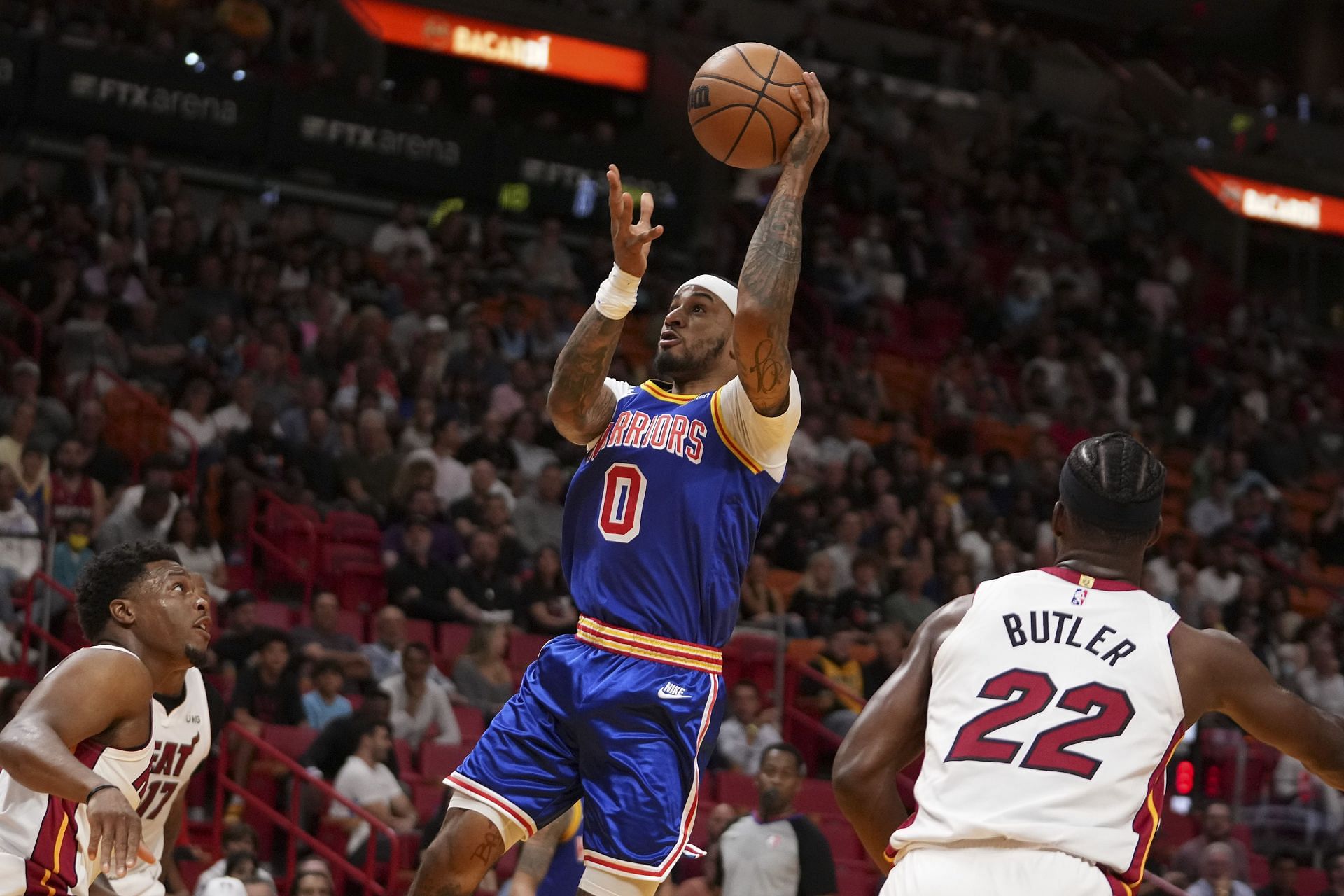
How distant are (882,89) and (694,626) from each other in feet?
61.3

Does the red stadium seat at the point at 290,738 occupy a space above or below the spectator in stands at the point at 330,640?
below

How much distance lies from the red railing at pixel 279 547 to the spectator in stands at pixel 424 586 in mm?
613

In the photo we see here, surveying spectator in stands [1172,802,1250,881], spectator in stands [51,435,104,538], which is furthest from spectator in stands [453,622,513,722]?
spectator in stands [1172,802,1250,881]

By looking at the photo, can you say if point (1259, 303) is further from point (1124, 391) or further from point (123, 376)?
point (123, 376)

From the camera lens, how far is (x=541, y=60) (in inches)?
836

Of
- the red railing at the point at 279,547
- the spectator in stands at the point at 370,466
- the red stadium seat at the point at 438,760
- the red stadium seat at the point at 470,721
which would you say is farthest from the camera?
the spectator in stands at the point at 370,466

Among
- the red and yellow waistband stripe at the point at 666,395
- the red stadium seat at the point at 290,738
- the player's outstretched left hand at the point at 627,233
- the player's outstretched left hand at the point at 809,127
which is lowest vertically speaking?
the red stadium seat at the point at 290,738

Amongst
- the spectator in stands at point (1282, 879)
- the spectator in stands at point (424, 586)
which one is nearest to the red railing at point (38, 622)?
the spectator in stands at point (424, 586)

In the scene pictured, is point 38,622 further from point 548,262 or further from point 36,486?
point 548,262

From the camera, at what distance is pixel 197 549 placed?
11.6m

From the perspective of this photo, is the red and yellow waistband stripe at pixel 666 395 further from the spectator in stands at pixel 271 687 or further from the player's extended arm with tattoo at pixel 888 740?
the spectator in stands at pixel 271 687

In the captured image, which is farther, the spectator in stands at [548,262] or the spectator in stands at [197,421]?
the spectator in stands at [548,262]

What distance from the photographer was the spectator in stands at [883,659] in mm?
12602

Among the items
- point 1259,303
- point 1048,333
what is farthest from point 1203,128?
point 1048,333
